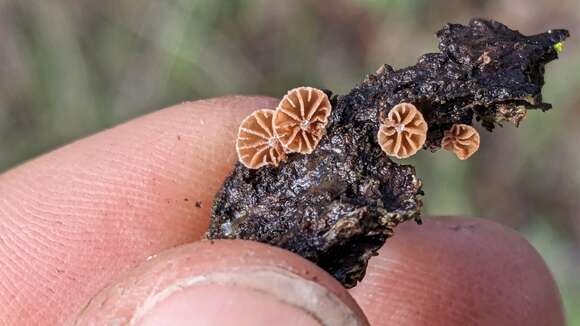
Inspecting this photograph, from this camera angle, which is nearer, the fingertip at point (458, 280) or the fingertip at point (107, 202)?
the fingertip at point (107, 202)

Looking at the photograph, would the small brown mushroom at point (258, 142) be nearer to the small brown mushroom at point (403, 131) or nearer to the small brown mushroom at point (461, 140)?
the small brown mushroom at point (403, 131)

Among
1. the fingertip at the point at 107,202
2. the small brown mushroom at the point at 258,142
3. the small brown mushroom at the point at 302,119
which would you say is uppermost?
the small brown mushroom at the point at 302,119

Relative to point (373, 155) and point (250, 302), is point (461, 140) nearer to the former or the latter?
point (373, 155)

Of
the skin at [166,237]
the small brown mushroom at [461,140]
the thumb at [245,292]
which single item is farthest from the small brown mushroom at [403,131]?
the skin at [166,237]

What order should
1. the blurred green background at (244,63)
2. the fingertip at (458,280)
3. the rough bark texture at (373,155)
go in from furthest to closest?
the blurred green background at (244,63) < the fingertip at (458,280) < the rough bark texture at (373,155)

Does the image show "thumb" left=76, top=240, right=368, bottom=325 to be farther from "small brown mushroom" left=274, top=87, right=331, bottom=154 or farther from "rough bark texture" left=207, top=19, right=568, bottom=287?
"small brown mushroom" left=274, top=87, right=331, bottom=154

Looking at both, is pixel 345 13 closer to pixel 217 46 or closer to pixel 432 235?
pixel 217 46

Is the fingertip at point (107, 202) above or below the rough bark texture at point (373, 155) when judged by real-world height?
below

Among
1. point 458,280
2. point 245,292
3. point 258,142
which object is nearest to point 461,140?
point 258,142

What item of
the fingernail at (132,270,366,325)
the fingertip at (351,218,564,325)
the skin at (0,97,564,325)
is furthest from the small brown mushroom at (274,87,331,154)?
the fingertip at (351,218,564,325)
